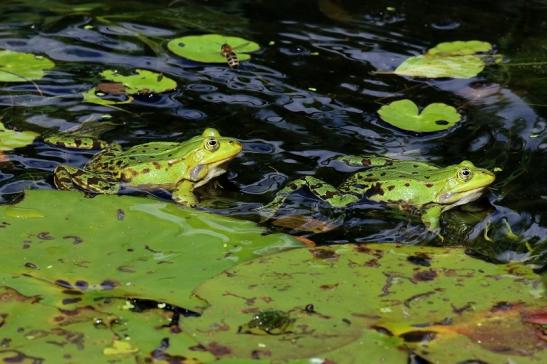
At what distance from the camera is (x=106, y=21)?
685 centimetres

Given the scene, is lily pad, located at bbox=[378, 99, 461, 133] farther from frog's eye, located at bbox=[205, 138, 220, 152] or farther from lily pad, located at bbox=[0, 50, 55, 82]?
lily pad, located at bbox=[0, 50, 55, 82]

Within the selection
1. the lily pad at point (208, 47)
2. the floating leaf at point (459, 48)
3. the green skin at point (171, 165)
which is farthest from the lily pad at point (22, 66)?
the floating leaf at point (459, 48)

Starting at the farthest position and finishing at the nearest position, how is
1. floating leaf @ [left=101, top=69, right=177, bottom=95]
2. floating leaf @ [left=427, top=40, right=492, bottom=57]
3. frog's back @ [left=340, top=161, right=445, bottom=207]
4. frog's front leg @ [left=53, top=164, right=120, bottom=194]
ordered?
floating leaf @ [left=427, top=40, right=492, bottom=57], floating leaf @ [left=101, top=69, right=177, bottom=95], frog's back @ [left=340, top=161, right=445, bottom=207], frog's front leg @ [left=53, top=164, right=120, bottom=194]

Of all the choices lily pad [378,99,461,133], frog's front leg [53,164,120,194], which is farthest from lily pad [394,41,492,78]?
frog's front leg [53,164,120,194]

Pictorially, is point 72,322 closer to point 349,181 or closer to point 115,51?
point 349,181

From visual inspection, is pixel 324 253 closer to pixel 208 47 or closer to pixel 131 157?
pixel 131 157

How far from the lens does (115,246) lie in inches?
143

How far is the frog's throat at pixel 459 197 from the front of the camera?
14.9 ft

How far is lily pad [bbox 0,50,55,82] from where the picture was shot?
580cm

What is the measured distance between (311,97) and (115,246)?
237 centimetres

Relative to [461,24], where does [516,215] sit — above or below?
below

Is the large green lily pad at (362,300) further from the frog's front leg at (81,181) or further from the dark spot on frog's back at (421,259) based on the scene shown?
the frog's front leg at (81,181)

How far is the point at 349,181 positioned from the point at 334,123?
0.80m

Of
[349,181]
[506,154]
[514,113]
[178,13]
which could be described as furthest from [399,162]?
[178,13]
